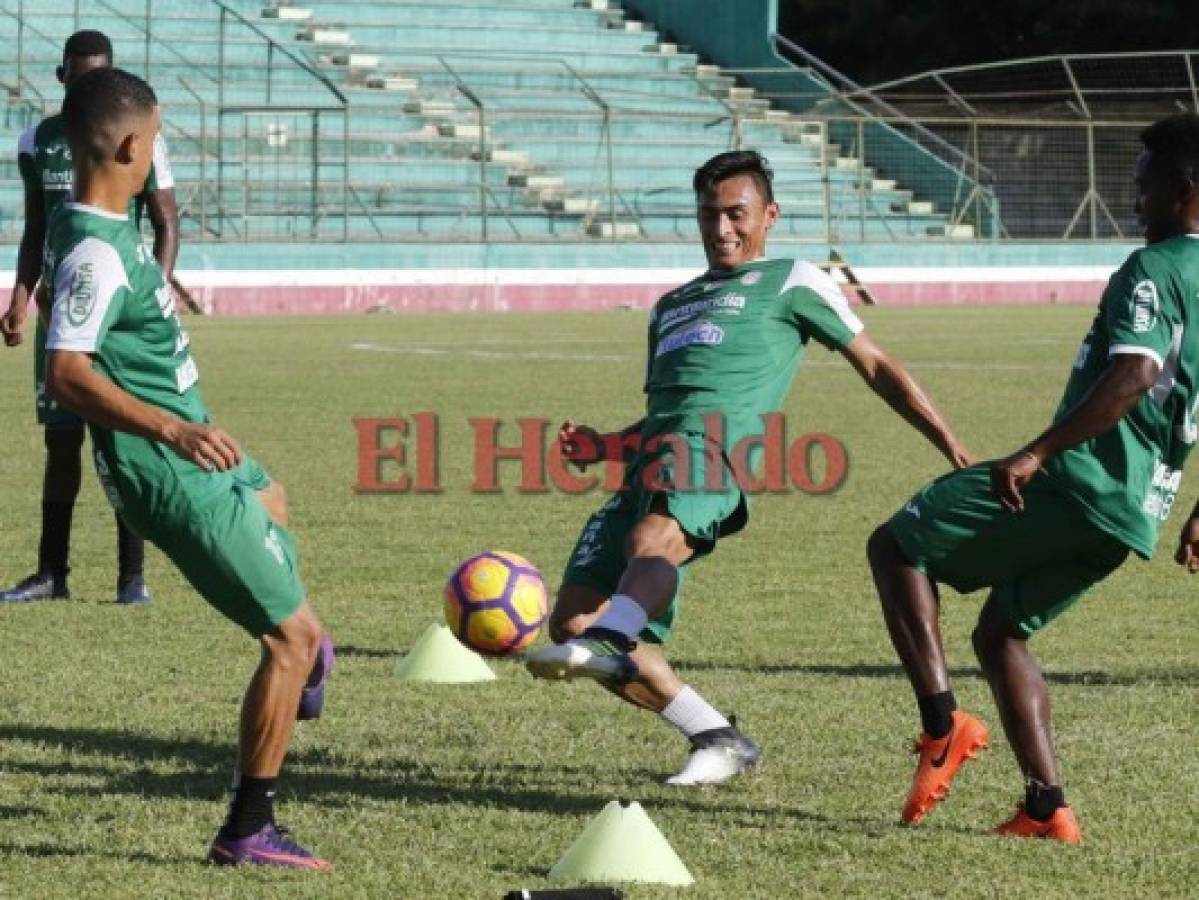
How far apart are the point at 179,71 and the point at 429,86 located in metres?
4.97

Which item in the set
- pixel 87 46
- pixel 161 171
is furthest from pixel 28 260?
pixel 87 46

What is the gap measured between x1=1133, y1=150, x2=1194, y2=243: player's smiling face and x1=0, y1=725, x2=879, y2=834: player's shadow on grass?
154cm

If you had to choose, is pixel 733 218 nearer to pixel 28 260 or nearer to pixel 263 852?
pixel 263 852

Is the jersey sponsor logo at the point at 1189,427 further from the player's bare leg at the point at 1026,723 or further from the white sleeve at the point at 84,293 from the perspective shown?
the white sleeve at the point at 84,293

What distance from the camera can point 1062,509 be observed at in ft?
17.5

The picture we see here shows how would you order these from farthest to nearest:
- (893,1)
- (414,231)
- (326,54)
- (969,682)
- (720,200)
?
(893,1) < (326,54) < (414,231) < (969,682) < (720,200)

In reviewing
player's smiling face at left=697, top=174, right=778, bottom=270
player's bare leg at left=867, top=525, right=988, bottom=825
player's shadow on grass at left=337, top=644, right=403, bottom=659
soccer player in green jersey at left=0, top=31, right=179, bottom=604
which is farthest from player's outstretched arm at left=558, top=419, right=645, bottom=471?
soccer player in green jersey at left=0, top=31, right=179, bottom=604

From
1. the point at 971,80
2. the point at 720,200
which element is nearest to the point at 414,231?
the point at 971,80

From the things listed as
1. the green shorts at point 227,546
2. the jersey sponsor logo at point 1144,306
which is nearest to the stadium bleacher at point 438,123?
the green shorts at point 227,546

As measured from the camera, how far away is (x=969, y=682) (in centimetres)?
750

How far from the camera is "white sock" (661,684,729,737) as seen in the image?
6184 millimetres

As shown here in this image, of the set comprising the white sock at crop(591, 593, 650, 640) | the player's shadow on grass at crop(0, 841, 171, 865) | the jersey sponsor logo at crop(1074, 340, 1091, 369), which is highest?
the jersey sponsor logo at crop(1074, 340, 1091, 369)

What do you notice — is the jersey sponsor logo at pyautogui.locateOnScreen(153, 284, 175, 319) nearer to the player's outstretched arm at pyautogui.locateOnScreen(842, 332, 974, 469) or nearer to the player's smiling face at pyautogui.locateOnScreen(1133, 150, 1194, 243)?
the player's outstretched arm at pyautogui.locateOnScreen(842, 332, 974, 469)

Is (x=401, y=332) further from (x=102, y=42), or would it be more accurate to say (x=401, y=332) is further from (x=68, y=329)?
(x=68, y=329)
